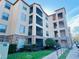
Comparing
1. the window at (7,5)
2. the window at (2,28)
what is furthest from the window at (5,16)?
the window at (7,5)

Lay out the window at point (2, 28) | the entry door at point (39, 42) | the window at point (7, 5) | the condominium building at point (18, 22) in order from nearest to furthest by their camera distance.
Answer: the window at point (2, 28), the condominium building at point (18, 22), the window at point (7, 5), the entry door at point (39, 42)

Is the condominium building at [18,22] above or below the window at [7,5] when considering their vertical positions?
below

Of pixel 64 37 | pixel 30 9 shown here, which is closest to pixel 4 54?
pixel 30 9

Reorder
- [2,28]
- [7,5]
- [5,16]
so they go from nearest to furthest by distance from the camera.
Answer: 1. [2,28]
2. [5,16]
3. [7,5]

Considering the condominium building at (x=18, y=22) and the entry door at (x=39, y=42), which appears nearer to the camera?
the condominium building at (x=18, y=22)

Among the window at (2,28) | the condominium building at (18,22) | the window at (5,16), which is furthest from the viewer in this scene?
the window at (5,16)

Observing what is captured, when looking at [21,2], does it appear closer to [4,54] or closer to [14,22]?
[14,22]

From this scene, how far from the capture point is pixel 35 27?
2083 cm

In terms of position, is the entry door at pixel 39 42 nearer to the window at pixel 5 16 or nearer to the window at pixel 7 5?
the window at pixel 5 16

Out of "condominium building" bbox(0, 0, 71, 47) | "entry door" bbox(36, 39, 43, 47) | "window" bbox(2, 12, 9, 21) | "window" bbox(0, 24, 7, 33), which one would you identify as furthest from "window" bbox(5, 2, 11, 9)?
"entry door" bbox(36, 39, 43, 47)

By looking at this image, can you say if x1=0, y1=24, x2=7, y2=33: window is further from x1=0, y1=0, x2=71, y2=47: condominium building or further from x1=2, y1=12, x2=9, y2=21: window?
x1=2, y1=12, x2=9, y2=21: window

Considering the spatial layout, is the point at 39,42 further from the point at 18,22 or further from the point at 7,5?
the point at 7,5

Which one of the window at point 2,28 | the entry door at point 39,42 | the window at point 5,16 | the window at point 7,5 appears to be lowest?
the entry door at point 39,42

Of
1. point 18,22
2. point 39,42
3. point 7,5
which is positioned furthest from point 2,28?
point 39,42
